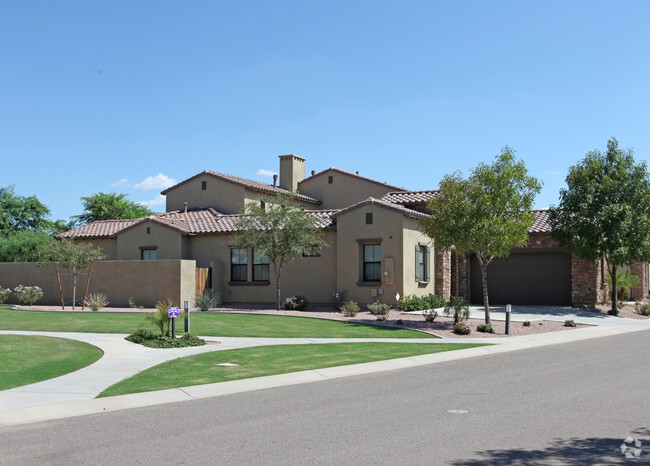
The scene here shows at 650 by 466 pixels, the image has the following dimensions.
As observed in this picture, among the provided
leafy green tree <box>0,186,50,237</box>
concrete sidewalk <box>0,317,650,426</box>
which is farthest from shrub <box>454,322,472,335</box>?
leafy green tree <box>0,186,50,237</box>

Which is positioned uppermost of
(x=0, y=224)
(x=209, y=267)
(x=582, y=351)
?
(x=0, y=224)

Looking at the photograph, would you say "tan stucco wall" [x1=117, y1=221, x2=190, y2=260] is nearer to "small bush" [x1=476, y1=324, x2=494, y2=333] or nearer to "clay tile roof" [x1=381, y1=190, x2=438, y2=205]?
"clay tile roof" [x1=381, y1=190, x2=438, y2=205]

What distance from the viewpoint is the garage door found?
3278 centimetres

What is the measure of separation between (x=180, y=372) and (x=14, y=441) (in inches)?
200

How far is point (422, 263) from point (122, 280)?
47.1ft

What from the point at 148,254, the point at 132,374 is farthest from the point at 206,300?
the point at 132,374

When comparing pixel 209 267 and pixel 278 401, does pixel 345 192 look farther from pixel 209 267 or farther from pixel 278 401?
pixel 278 401

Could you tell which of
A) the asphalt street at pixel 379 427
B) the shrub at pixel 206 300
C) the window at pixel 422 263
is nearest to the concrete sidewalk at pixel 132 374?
the asphalt street at pixel 379 427

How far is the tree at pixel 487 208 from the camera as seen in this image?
22172mm

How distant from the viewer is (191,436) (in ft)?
26.1

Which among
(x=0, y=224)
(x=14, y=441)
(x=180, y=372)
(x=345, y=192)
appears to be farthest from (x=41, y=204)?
(x=14, y=441)

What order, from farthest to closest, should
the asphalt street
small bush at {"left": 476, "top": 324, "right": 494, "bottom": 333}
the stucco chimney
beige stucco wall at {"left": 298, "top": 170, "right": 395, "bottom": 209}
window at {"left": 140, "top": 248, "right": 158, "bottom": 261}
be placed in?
the stucco chimney
beige stucco wall at {"left": 298, "top": 170, "right": 395, "bottom": 209}
window at {"left": 140, "top": 248, "right": 158, "bottom": 261}
small bush at {"left": 476, "top": 324, "right": 494, "bottom": 333}
the asphalt street

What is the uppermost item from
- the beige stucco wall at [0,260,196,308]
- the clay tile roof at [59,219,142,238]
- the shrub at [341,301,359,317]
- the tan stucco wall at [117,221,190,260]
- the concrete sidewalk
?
the clay tile roof at [59,219,142,238]

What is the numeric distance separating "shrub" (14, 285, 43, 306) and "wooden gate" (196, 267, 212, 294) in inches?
309
